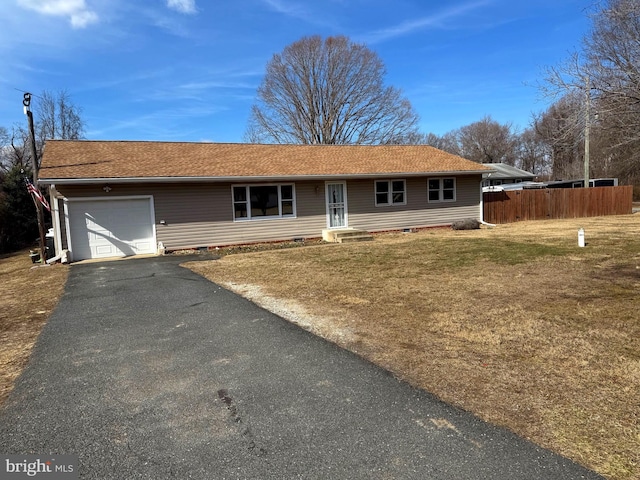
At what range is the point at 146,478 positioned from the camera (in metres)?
2.50

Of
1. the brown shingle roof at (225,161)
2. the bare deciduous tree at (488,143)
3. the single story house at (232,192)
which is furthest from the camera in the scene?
the bare deciduous tree at (488,143)

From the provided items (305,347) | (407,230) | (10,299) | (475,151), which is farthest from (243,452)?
(475,151)

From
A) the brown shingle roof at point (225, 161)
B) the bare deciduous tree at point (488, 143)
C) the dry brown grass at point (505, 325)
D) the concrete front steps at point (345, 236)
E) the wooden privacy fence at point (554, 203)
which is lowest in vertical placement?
the dry brown grass at point (505, 325)

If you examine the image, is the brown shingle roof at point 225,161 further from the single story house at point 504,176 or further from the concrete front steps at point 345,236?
the single story house at point 504,176

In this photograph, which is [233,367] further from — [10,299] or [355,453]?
[10,299]

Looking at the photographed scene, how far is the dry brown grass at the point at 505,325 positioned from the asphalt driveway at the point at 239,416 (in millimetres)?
318

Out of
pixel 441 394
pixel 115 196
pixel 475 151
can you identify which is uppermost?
pixel 475 151

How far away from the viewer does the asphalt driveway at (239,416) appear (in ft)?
8.45

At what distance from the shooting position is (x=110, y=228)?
13.7m

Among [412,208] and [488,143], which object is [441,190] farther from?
[488,143]

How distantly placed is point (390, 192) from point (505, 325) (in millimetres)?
13314

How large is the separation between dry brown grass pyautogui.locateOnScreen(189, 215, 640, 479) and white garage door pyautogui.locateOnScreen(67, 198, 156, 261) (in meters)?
3.90

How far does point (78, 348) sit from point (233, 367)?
2110 mm

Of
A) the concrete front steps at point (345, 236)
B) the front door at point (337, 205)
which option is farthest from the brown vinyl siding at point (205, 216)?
the concrete front steps at point (345, 236)
